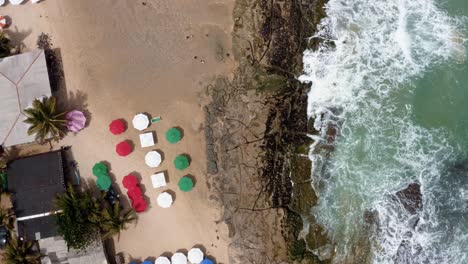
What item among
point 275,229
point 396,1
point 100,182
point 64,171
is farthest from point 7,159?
point 396,1

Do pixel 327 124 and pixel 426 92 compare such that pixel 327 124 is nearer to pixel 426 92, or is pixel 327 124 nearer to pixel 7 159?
pixel 426 92

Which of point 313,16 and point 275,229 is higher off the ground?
point 313,16

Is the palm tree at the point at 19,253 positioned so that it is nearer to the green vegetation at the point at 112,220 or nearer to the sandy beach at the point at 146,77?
the green vegetation at the point at 112,220

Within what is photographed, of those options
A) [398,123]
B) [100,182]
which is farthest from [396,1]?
[100,182]

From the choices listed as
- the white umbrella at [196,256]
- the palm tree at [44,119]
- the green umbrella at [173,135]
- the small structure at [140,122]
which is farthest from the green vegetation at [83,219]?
the green umbrella at [173,135]

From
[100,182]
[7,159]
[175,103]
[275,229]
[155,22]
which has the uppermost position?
[155,22]
